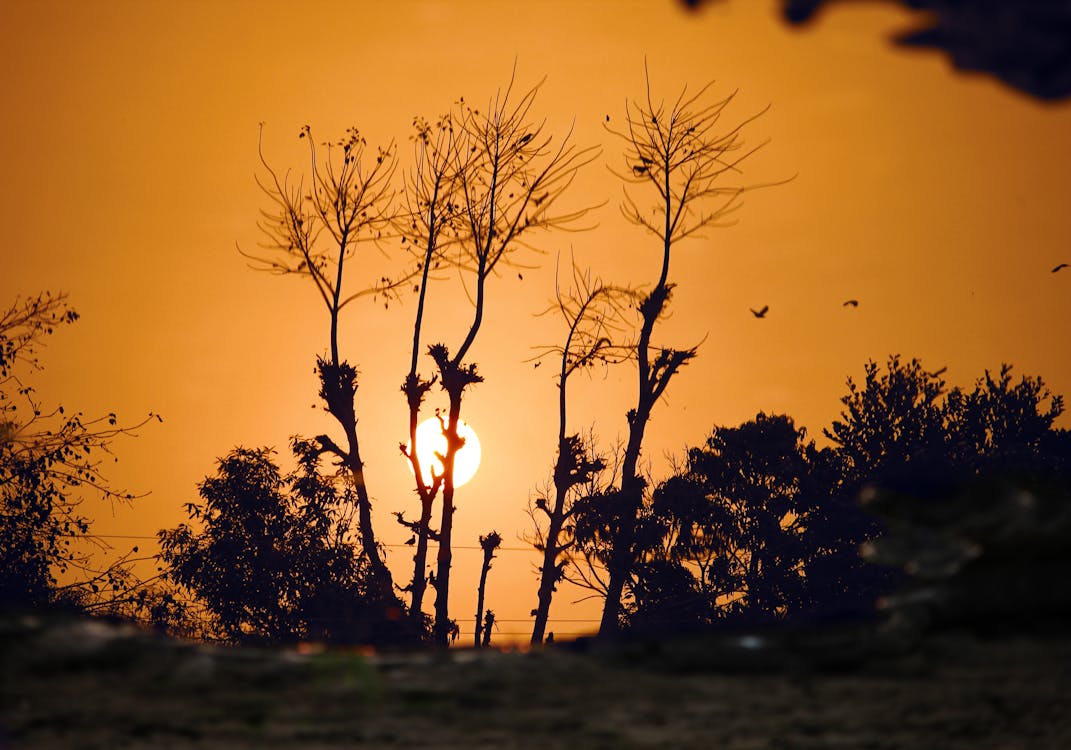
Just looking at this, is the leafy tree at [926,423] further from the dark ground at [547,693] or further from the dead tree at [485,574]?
the dark ground at [547,693]

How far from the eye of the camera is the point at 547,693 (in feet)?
20.7

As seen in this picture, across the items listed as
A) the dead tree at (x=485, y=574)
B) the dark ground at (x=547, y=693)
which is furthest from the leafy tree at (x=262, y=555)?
the dark ground at (x=547, y=693)

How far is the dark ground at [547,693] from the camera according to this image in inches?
241

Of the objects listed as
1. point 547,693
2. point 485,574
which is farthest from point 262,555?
point 547,693

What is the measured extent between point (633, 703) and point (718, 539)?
36.8 meters

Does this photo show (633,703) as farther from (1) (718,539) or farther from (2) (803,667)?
(1) (718,539)

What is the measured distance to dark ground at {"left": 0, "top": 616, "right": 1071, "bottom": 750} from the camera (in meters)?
6.11

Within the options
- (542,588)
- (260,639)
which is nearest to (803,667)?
(542,588)

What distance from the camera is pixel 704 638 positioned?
6.64m

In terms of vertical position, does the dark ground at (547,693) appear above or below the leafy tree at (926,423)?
below

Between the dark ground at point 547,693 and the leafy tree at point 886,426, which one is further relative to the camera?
the leafy tree at point 886,426

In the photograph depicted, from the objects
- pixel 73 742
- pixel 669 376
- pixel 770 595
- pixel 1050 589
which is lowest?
pixel 73 742

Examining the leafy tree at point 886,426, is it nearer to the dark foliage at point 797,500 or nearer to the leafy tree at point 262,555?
the dark foliage at point 797,500

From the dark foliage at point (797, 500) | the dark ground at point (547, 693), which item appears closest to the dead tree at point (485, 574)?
the dark foliage at point (797, 500)
